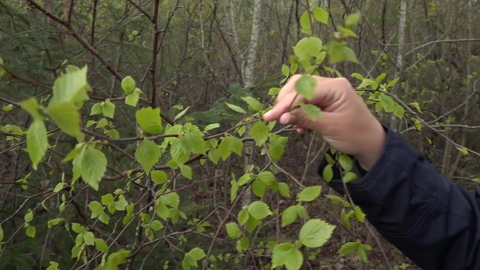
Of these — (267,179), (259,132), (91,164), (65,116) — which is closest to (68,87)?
(65,116)

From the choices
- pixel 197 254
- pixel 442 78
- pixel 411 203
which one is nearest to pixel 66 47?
pixel 197 254

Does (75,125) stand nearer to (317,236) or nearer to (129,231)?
(317,236)

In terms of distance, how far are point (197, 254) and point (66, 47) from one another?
193 cm

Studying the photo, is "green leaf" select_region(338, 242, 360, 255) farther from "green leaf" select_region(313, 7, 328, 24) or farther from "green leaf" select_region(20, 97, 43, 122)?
"green leaf" select_region(20, 97, 43, 122)

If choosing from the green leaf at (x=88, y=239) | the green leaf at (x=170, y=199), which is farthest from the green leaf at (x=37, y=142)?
the green leaf at (x=88, y=239)

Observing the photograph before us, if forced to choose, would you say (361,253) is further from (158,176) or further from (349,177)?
(158,176)

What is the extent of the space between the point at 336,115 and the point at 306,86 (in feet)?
0.85

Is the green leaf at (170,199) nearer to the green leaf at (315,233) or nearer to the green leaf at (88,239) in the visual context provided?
the green leaf at (88,239)

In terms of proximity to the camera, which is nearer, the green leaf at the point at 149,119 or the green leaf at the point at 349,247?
the green leaf at the point at 149,119

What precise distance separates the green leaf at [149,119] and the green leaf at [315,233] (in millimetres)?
380

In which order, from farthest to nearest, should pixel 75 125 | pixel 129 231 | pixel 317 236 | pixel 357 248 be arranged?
1. pixel 129 231
2. pixel 357 248
3. pixel 317 236
4. pixel 75 125

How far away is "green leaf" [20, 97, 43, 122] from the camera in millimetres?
498

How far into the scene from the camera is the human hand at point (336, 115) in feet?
3.07

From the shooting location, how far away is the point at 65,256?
2771 mm
